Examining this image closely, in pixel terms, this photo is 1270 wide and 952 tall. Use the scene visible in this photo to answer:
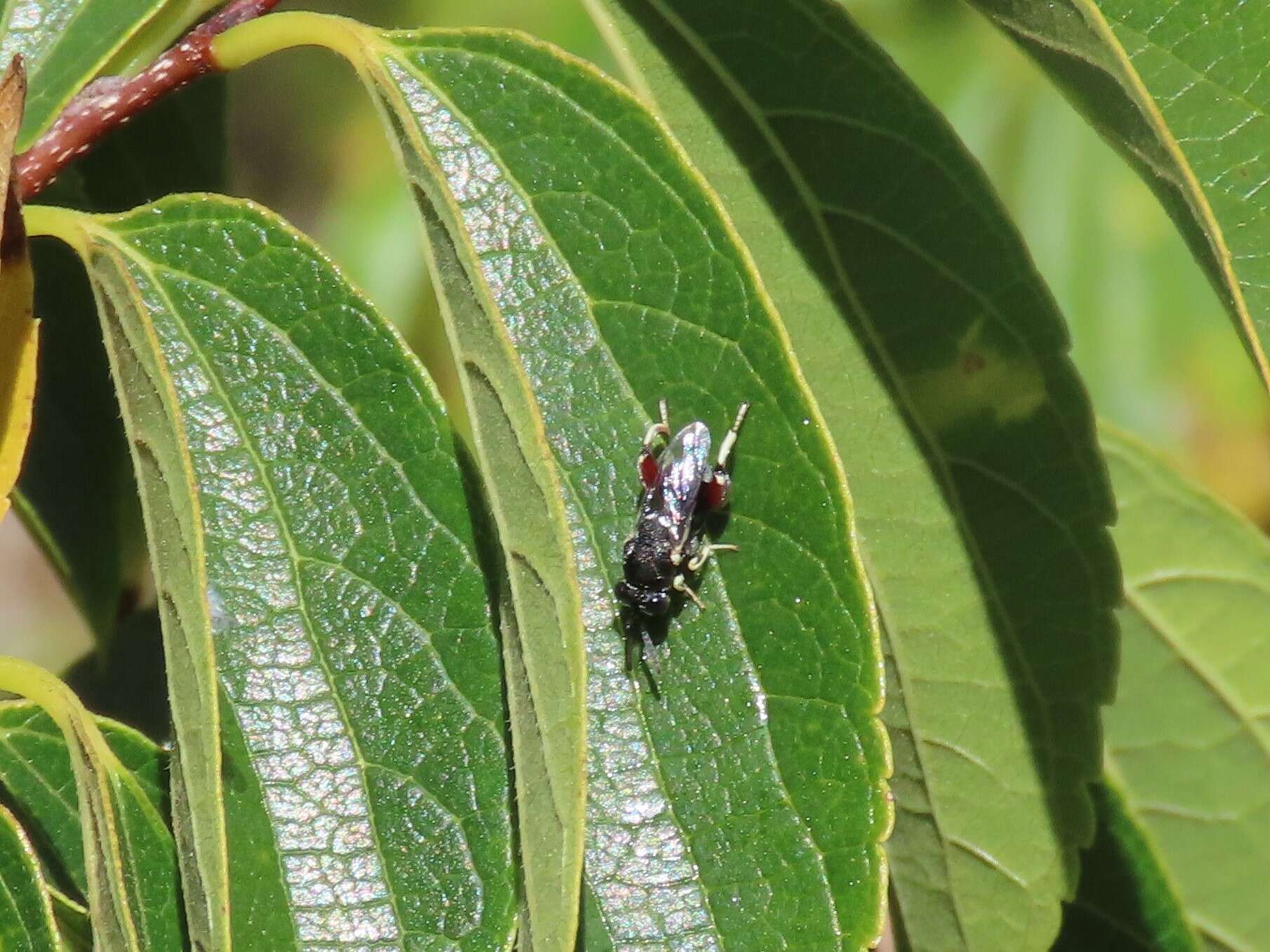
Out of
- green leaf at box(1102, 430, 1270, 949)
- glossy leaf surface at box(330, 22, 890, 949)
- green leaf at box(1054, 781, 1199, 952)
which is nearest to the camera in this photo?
glossy leaf surface at box(330, 22, 890, 949)

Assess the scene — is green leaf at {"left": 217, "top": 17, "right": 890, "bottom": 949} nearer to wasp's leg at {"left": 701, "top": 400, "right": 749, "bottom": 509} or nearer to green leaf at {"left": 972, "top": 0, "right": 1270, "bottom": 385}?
wasp's leg at {"left": 701, "top": 400, "right": 749, "bottom": 509}

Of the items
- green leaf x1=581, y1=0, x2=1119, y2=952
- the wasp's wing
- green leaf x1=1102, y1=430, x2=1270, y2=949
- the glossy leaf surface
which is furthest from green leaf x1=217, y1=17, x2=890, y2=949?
green leaf x1=1102, y1=430, x2=1270, y2=949

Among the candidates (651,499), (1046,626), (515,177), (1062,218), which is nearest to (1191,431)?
(1062,218)

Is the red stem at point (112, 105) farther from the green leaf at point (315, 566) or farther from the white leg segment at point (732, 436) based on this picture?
the white leg segment at point (732, 436)

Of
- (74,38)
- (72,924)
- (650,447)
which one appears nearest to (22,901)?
(72,924)

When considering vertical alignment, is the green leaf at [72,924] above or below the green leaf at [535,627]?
below

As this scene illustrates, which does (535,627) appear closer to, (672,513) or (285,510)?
(285,510)

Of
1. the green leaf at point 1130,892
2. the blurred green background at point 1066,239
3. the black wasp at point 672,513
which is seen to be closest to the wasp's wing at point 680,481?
the black wasp at point 672,513
